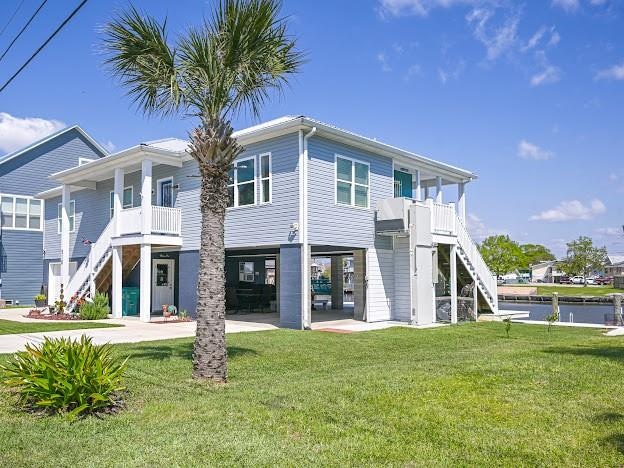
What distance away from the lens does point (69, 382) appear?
602 cm

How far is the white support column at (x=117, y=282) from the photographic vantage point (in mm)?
18391

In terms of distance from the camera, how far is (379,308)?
1800cm

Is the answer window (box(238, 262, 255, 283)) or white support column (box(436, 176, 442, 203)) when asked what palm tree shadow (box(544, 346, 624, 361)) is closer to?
white support column (box(436, 176, 442, 203))

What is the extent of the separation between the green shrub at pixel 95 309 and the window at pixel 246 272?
679 cm

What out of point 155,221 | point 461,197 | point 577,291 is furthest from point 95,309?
point 577,291

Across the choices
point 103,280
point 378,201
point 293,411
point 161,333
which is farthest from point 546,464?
point 103,280

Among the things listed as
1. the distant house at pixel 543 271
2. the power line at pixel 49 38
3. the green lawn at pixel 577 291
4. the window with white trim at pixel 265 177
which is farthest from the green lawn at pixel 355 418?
the distant house at pixel 543 271

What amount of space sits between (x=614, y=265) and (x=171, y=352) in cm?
9519

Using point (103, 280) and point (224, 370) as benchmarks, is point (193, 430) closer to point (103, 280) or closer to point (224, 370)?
point (224, 370)

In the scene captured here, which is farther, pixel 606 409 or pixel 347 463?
pixel 606 409

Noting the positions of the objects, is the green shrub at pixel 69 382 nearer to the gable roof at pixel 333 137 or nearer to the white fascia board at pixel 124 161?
the gable roof at pixel 333 137

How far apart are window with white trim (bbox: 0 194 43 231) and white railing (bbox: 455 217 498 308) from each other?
72.0 feet

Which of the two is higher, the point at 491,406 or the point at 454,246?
the point at 454,246

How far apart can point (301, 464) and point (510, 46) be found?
13.6 meters
